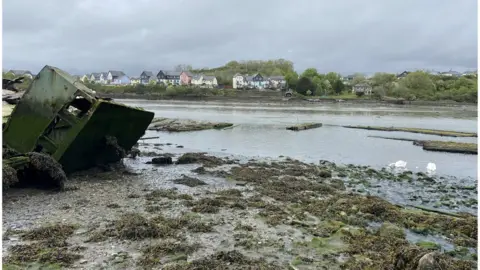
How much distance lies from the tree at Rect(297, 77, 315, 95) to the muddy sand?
128 meters

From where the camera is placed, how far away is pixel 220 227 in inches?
406

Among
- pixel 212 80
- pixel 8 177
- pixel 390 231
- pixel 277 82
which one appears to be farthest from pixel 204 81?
pixel 390 231

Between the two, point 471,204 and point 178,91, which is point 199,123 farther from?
point 178,91

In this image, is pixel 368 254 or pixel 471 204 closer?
pixel 368 254

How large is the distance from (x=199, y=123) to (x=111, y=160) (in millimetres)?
26603

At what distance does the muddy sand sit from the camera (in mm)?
7988

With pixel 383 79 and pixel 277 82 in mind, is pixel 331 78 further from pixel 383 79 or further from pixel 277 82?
pixel 277 82

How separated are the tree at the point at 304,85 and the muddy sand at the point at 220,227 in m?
128

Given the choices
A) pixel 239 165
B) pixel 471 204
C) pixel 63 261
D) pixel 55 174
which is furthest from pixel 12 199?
pixel 471 204

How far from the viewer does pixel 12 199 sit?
39.2 ft

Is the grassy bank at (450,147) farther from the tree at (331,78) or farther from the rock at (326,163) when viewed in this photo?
the tree at (331,78)

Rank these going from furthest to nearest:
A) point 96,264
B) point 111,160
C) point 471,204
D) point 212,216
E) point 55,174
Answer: point 111,160 < point 471,204 < point 55,174 < point 212,216 < point 96,264

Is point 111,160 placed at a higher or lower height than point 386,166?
higher

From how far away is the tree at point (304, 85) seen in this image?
465 ft
